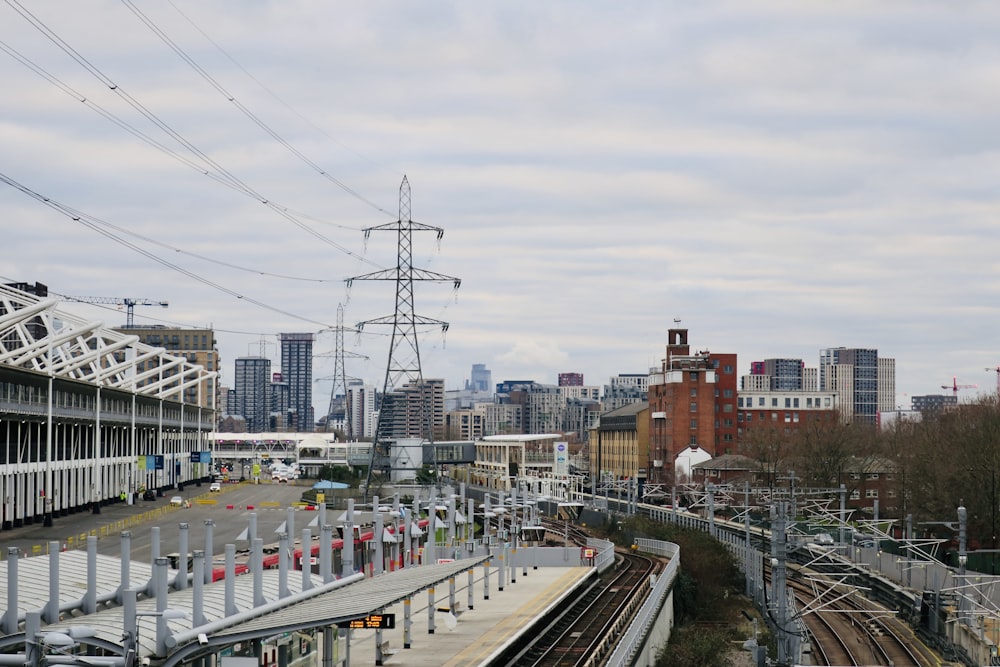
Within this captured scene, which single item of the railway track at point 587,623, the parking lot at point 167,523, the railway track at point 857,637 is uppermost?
the parking lot at point 167,523

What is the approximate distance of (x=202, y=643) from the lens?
2311 cm

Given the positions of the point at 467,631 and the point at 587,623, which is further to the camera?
the point at 587,623

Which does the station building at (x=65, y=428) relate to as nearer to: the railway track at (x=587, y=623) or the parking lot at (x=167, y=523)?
the parking lot at (x=167, y=523)

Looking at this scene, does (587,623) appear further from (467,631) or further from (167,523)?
(167,523)

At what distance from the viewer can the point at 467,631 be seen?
150ft

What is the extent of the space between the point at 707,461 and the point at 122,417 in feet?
217

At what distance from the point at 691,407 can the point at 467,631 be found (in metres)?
105

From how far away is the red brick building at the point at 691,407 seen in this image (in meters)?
148

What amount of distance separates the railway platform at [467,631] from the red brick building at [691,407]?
85831mm

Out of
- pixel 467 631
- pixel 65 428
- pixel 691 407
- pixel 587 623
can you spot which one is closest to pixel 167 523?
pixel 65 428

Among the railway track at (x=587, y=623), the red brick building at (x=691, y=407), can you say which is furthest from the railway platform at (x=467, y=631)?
the red brick building at (x=691, y=407)

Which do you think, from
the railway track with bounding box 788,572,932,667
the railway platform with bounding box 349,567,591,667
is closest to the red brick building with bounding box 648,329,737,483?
the railway track with bounding box 788,572,932,667

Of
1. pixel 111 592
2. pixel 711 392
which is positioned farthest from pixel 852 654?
pixel 711 392

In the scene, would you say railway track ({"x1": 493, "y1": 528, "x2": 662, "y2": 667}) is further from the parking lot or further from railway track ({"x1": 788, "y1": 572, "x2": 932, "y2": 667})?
the parking lot
